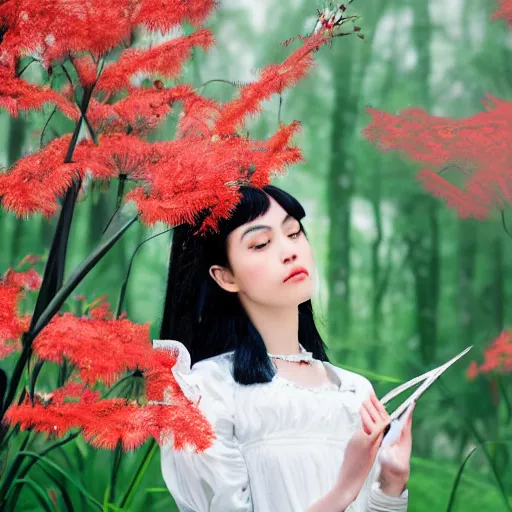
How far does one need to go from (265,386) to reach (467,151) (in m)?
0.88

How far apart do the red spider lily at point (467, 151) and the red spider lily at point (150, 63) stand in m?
0.63

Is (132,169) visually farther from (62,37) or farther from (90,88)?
(62,37)

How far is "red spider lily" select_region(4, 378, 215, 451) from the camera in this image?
1.72m

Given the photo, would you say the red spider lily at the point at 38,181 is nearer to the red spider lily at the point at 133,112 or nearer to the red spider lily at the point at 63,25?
the red spider lily at the point at 133,112

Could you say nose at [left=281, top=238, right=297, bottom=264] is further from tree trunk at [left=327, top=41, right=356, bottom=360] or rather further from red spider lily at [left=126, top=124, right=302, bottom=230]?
tree trunk at [left=327, top=41, right=356, bottom=360]

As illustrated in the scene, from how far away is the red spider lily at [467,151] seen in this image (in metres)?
2.11

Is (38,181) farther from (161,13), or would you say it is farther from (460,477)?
(460,477)

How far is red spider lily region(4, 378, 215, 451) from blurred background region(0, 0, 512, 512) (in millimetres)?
184

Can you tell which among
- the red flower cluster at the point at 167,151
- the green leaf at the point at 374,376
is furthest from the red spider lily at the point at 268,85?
the green leaf at the point at 374,376

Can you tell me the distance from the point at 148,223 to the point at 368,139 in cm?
68

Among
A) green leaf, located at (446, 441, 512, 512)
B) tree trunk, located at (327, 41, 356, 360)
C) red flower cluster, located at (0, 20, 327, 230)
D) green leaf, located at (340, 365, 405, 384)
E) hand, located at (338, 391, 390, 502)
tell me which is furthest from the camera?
tree trunk, located at (327, 41, 356, 360)

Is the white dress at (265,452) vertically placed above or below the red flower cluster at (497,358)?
below

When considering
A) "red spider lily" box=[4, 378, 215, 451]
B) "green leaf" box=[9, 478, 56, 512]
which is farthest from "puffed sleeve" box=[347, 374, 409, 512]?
"green leaf" box=[9, 478, 56, 512]

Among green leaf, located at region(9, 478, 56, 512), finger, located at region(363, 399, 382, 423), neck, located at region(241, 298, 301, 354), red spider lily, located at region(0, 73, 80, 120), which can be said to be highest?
red spider lily, located at region(0, 73, 80, 120)
